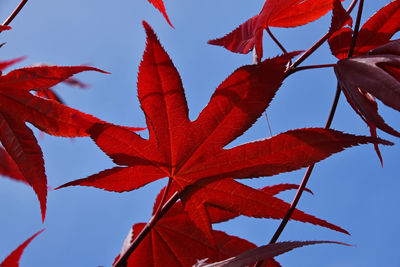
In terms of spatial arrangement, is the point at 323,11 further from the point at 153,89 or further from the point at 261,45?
the point at 153,89

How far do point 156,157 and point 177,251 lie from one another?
180 mm

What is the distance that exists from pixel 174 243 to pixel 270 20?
46 centimetres

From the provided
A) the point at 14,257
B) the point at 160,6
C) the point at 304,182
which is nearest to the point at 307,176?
the point at 304,182

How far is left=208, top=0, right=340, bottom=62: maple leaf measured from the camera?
71 centimetres

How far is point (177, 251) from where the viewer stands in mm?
718

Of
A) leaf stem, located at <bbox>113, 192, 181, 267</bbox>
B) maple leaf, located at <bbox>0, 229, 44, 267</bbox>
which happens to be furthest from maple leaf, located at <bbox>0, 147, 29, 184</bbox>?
leaf stem, located at <bbox>113, 192, 181, 267</bbox>

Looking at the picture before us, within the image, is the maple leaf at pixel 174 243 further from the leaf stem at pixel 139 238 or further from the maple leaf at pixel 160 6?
the maple leaf at pixel 160 6

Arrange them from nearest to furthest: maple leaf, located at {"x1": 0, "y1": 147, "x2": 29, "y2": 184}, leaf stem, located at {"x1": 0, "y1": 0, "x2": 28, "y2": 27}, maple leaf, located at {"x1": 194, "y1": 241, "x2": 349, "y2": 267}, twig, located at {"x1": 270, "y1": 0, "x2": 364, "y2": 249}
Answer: maple leaf, located at {"x1": 194, "y1": 241, "x2": 349, "y2": 267} < twig, located at {"x1": 270, "y1": 0, "x2": 364, "y2": 249} < leaf stem, located at {"x1": 0, "y1": 0, "x2": 28, "y2": 27} < maple leaf, located at {"x1": 0, "y1": 147, "x2": 29, "y2": 184}

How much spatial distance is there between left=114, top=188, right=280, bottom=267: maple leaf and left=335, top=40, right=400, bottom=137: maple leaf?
28cm

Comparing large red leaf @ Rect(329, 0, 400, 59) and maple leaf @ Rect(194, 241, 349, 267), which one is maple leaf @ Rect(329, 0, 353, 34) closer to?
large red leaf @ Rect(329, 0, 400, 59)

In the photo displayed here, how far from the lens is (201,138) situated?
640mm

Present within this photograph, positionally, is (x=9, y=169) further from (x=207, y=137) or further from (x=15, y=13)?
(x=207, y=137)

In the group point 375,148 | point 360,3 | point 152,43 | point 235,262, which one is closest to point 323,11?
point 360,3

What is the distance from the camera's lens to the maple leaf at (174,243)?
2.28 ft
